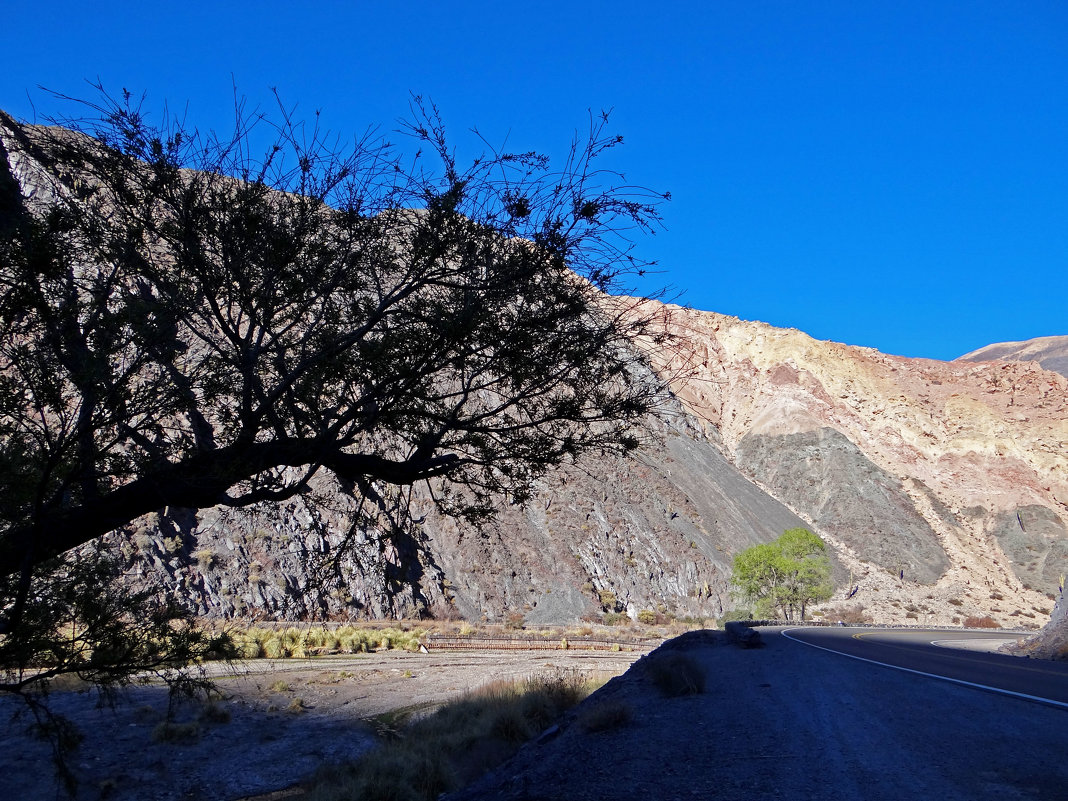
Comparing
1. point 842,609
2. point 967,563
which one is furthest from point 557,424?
point 967,563

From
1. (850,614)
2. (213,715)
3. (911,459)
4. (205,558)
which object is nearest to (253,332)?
(213,715)

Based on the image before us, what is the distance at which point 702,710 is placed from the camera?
9.78 meters

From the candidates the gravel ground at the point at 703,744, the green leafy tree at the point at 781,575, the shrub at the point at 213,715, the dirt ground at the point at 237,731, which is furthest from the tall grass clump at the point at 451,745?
the green leafy tree at the point at 781,575

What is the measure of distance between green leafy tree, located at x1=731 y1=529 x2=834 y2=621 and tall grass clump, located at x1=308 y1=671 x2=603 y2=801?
3793cm

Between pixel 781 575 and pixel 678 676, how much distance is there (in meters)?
46.1

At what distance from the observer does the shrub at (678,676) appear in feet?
37.4

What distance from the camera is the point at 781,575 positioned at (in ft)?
178

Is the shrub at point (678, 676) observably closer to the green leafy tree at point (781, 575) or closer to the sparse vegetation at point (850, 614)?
the green leafy tree at point (781, 575)

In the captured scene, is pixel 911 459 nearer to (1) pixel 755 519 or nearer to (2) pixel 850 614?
(1) pixel 755 519

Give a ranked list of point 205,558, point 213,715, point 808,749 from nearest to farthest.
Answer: point 808,749 < point 213,715 < point 205,558

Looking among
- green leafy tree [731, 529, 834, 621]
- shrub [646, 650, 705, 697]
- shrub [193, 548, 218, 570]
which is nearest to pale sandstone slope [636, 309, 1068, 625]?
green leafy tree [731, 529, 834, 621]

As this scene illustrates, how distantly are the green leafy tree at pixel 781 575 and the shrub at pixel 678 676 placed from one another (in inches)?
1735

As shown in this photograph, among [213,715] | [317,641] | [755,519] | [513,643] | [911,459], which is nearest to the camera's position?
[213,715]

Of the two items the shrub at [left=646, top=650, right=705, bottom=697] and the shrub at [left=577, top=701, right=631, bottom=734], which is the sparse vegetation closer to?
the shrub at [left=646, top=650, right=705, bottom=697]
